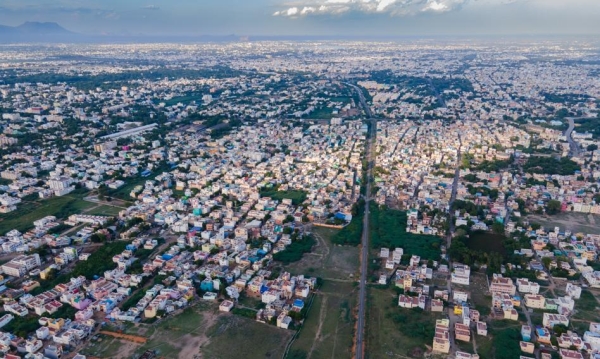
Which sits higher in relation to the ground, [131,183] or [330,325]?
[131,183]

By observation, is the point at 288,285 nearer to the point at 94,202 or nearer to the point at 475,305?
the point at 475,305

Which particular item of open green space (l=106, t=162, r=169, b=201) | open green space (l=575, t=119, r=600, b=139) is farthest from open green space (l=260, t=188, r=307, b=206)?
open green space (l=575, t=119, r=600, b=139)

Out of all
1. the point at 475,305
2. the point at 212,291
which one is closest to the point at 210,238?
the point at 212,291

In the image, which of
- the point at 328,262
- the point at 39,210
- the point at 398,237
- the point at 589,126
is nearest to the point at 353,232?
the point at 398,237

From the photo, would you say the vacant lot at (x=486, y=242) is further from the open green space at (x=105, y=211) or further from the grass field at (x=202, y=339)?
the open green space at (x=105, y=211)

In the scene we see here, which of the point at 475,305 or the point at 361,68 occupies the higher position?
the point at 361,68

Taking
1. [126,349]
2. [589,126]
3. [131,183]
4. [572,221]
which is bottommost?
[126,349]

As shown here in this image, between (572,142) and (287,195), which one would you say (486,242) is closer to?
(287,195)

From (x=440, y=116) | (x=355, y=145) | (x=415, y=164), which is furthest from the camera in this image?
(x=440, y=116)
